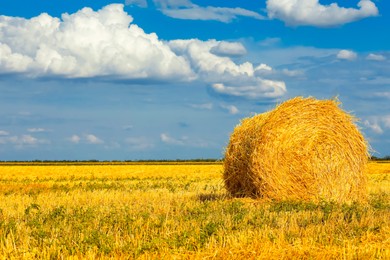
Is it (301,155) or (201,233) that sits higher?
(301,155)

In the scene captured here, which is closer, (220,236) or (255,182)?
(220,236)

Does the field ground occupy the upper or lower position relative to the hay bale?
lower

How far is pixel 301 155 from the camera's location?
1463 cm

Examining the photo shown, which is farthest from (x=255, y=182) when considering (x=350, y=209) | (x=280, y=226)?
(x=280, y=226)

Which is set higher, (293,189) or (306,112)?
(306,112)

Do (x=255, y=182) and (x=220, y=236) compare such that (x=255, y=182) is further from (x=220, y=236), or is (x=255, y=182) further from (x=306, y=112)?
(x=220, y=236)

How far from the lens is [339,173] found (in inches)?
597

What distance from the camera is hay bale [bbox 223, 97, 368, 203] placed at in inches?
570

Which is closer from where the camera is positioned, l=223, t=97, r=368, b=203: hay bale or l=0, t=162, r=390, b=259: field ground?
l=0, t=162, r=390, b=259: field ground

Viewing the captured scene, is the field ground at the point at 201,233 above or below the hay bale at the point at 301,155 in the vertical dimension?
below

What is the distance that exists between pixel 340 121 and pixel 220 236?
838 cm

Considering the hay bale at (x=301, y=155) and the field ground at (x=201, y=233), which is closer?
the field ground at (x=201, y=233)

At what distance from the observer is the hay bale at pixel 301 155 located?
14477mm

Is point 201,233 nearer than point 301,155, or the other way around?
point 201,233
